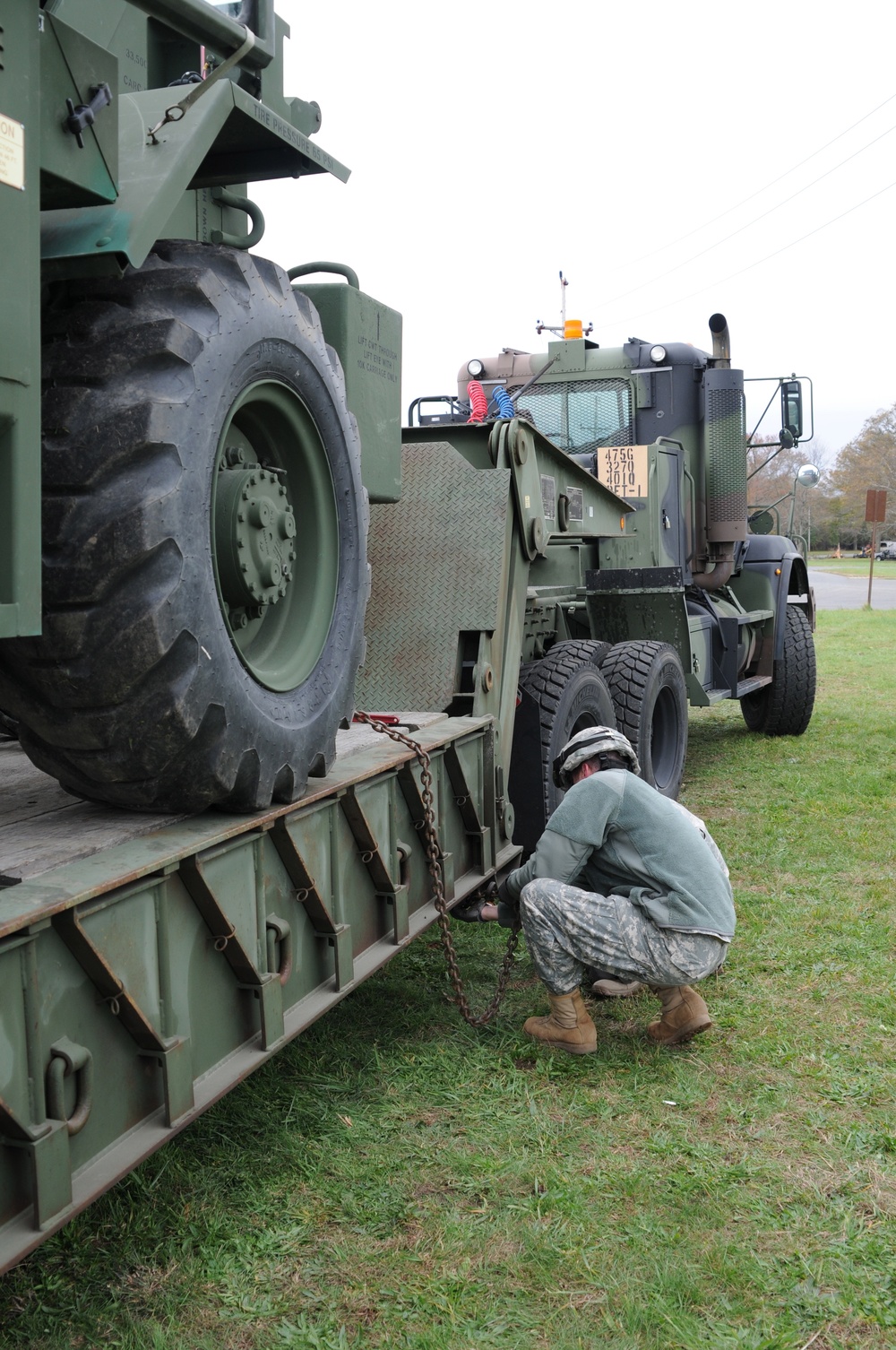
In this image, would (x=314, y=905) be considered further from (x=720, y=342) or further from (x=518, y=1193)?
(x=720, y=342)

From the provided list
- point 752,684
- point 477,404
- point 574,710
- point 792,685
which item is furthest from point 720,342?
point 574,710

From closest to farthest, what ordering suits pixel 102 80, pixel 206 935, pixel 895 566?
pixel 102 80
pixel 206 935
pixel 895 566

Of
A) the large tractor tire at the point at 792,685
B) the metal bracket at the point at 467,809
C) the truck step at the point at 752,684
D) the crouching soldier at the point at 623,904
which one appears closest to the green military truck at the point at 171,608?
the metal bracket at the point at 467,809

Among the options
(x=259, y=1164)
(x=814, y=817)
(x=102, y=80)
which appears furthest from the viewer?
(x=814, y=817)

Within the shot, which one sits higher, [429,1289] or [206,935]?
[206,935]

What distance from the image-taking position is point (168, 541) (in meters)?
2.53

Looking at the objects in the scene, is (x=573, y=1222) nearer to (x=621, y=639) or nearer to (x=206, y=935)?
(x=206, y=935)

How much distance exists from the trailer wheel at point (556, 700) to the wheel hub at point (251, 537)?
2.64 m

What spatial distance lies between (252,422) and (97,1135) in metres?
1.68

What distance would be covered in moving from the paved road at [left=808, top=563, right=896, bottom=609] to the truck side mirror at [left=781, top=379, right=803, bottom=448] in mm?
19250

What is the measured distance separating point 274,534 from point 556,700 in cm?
285

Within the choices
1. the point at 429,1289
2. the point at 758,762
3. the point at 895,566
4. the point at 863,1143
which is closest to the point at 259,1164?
the point at 429,1289

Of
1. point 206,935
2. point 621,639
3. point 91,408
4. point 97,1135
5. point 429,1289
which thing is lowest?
point 429,1289

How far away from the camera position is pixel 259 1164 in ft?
11.4
